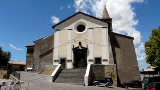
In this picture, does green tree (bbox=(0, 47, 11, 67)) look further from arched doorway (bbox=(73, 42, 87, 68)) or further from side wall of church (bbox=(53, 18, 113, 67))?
arched doorway (bbox=(73, 42, 87, 68))

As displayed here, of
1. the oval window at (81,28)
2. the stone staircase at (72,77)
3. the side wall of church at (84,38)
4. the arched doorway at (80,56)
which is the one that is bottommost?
the stone staircase at (72,77)

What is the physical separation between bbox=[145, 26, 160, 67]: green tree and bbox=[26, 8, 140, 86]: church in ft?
17.0

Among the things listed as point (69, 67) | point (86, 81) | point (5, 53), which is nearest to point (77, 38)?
point (69, 67)

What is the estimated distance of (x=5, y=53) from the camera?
4041 cm

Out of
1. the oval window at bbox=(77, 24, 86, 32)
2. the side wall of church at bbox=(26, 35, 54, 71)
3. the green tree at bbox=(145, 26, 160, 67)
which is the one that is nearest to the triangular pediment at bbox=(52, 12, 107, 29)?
the oval window at bbox=(77, 24, 86, 32)

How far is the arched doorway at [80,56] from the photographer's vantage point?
27078 mm

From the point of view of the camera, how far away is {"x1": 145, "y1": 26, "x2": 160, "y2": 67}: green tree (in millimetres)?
21337

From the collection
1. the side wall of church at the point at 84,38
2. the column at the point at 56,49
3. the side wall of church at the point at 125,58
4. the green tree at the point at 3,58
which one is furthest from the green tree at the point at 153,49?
the green tree at the point at 3,58

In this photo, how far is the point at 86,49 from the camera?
27000mm

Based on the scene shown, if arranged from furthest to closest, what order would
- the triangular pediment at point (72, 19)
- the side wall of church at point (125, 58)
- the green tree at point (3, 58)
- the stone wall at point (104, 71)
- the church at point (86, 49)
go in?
1. the green tree at point (3, 58)
2. the triangular pediment at point (72, 19)
3. the side wall of church at point (125, 58)
4. the church at point (86, 49)
5. the stone wall at point (104, 71)

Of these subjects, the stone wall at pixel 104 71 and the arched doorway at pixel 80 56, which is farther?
the arched doorway at pixel 80 56

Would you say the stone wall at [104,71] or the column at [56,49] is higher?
the column at [56,49]

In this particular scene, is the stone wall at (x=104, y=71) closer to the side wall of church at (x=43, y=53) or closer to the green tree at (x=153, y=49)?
the green tree at (x=153, y=49)

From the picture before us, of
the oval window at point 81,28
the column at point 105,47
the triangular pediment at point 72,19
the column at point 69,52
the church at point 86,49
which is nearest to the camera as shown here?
the column at point 105,47
